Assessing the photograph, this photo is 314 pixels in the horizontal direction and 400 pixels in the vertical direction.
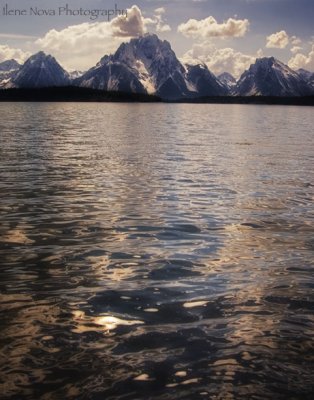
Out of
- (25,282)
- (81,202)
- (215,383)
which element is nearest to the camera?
(215,383)

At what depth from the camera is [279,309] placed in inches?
374

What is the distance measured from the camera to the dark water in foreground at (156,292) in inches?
270

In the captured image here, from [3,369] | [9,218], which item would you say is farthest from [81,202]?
[3,369]

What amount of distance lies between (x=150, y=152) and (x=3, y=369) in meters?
35.0

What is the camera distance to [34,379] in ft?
22.1

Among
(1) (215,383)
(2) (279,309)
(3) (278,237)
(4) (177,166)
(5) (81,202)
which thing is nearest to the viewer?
(1) (215,383)

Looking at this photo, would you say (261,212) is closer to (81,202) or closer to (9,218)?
(81,202)

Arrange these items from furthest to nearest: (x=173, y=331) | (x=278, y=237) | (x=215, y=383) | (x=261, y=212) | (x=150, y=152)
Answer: (x=150, y=152) → (x=261, y=212) → (x=278, y=237) → (x=173, y=331) → (x=215, y=383)

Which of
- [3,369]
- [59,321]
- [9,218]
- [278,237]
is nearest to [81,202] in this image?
[9,218]

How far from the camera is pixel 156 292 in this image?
34.0ft

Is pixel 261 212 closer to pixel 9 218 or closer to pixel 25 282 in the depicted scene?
pixel 9 218

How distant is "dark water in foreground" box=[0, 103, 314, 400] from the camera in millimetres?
6867

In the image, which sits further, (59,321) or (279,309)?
(279,309)

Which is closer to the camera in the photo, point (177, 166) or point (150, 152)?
point (177, 166)
